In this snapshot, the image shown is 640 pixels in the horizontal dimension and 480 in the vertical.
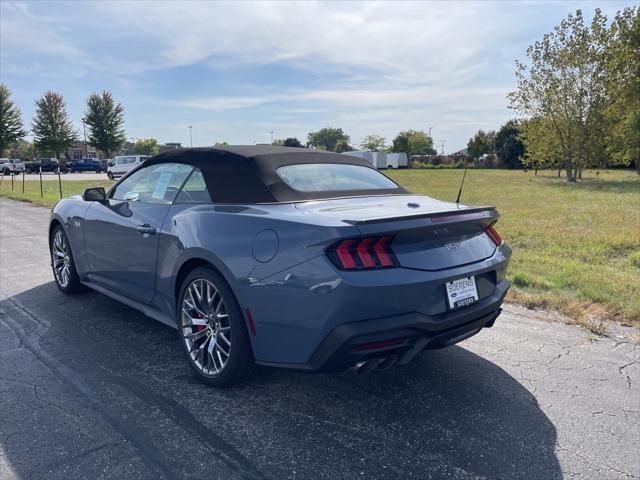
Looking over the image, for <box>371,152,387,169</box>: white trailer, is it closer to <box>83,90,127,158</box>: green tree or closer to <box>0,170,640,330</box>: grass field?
<box>83,90,127,158</box>: green tree

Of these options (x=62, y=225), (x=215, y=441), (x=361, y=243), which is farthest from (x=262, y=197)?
(x=62, y=225)

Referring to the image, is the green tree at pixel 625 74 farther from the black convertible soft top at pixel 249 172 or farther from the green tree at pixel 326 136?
the green tree at pixel 326 136

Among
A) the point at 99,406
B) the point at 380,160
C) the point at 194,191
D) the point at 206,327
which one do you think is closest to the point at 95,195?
the point at 194,191

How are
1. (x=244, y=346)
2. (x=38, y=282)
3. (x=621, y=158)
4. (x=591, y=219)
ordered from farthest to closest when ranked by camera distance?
(x=621, y=158), (x=591, y=219), (x=38, y=282), (x=244, y=346)

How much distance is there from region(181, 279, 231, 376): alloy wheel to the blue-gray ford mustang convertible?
0.03 feet

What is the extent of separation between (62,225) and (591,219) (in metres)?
→ 10.0

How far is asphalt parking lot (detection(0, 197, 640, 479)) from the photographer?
2.45 m

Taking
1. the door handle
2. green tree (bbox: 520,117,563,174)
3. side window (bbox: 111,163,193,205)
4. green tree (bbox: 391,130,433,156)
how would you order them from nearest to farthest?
the door handle < side window (bbox: 111,163,193,205) < green tree (bbox: 520,117,563,174) < green tree (bbox: 391,130,433,156)

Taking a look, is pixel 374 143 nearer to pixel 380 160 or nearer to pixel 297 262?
pixel 380 160

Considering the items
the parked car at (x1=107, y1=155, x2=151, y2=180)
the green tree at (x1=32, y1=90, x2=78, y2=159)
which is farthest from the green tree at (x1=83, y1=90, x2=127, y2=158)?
the parked car at (x1=107, y1=155, x2=151, y2=180)

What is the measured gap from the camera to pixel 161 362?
364 cm

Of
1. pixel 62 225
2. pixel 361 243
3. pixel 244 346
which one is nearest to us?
pixel 361 243

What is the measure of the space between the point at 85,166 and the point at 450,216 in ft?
191

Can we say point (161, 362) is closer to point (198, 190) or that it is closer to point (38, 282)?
point (198, 190)
